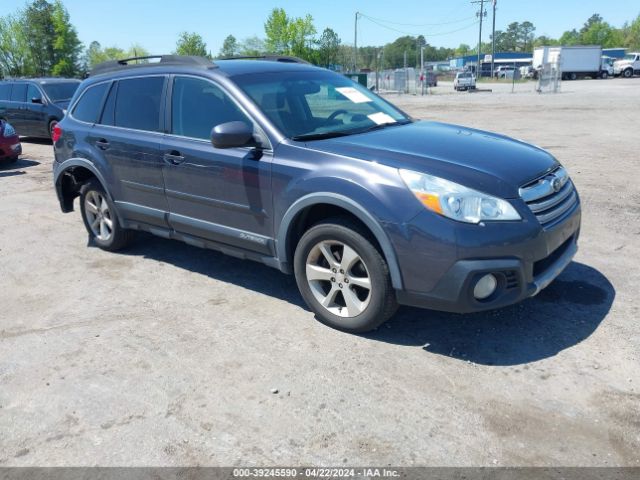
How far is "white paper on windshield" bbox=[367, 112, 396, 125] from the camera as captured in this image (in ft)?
15.4

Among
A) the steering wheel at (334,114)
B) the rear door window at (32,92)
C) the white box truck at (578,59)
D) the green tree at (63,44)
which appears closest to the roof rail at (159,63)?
the steering wheel at (334,114)

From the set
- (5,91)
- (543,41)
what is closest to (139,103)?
(5,91)

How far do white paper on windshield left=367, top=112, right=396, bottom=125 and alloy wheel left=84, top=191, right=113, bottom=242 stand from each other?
9.15ft

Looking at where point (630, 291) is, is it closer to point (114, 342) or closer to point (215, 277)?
point (215, 277)

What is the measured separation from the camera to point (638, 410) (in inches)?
117

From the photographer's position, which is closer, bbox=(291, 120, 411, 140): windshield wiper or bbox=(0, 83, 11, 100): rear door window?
bbox=(291, 120, 411, 140): windshield wiper

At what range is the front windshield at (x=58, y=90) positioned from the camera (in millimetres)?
14784

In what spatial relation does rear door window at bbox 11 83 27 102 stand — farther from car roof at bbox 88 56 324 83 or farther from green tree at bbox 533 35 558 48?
green tree at bbox 533 35 558 48

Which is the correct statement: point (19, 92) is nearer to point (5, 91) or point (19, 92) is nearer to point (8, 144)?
point (5, 91)

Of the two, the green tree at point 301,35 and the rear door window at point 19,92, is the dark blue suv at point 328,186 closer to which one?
the rear door window at point 19,92

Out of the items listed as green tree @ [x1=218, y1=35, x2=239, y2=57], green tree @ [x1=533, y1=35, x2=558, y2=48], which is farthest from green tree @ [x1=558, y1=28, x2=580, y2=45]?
green tree @ [x1=218, y1=35, x2=239, y2=57]

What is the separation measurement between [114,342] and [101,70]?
10.3 ft

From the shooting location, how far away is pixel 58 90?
15.0 meters

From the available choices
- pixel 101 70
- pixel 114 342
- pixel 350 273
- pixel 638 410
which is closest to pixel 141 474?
pixel 114 342
